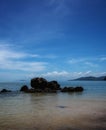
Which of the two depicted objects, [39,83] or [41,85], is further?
[41,85]

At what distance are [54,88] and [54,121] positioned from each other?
52.3m

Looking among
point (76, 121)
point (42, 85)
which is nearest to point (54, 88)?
point (42, 85)

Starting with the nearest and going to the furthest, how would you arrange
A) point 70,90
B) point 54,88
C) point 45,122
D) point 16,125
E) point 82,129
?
point 82,129 → point 16,125 → point 45,122 → point 70,90 → point 54,88

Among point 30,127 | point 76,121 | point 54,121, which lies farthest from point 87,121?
point 30,127

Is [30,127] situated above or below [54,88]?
below

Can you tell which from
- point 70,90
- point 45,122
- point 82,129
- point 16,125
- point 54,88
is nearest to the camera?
point 82,129

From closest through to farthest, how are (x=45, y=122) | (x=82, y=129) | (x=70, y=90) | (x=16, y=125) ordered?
(x=82, y=129), (x=16, y=125), (x=45, y=122), (x=70, y=90)

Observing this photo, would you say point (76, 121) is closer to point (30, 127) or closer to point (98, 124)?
point (98, 124)

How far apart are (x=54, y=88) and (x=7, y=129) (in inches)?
2171

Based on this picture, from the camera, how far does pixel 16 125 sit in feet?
56.0

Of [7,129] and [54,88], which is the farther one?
[54,88]

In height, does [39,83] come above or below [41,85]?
above

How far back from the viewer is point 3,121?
18672 mm

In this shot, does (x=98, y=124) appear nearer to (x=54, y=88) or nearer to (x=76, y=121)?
(x=76, y=121)
